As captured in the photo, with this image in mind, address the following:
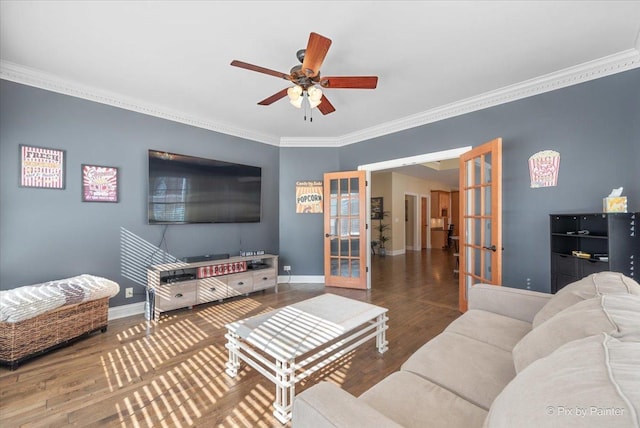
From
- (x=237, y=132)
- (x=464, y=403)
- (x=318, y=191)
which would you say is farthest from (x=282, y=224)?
(x=464, y=403)

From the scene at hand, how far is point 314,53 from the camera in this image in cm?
188

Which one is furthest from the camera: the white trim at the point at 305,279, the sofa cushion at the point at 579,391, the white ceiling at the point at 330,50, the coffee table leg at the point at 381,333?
the white trim at the point at 305,279

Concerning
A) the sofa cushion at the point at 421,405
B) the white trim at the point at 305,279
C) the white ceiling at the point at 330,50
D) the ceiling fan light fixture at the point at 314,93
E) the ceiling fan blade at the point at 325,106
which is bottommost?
the white trim at the point at 305,279

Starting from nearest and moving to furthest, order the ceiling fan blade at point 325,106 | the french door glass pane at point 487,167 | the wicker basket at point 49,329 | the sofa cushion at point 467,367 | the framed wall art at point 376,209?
the sofa cushion at point 467,367 → the wicker basket at point 49,329 → the ceiling fan blade at point 325,106 → the french door glass pane at point 487,167 → the framed wall art at point 376,209

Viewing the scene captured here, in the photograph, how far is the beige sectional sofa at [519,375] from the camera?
0.50 meters

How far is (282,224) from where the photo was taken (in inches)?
195

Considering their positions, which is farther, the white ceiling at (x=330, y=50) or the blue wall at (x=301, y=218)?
the blue wall at (x=301, y=218)

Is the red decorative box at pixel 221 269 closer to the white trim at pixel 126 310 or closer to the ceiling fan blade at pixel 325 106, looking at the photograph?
the white trim at pixel 126 310

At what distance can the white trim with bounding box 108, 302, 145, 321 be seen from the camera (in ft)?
10.2

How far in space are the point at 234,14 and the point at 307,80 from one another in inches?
27.3

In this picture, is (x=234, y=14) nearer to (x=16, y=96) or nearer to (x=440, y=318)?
(x=16, y=96)

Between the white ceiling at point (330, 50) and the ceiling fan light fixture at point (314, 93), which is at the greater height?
the white ceiling at point (330, 50)

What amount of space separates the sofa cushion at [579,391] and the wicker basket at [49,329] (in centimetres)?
327

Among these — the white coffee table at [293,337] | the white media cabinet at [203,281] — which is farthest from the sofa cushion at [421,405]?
the white media cabinet at [203,281]
